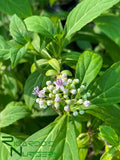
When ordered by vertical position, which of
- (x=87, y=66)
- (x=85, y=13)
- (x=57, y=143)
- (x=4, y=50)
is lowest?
(x=57, y=143)

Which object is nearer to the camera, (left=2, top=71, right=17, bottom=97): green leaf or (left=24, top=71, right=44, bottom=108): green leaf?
(left=24, top=71, right=44, bottom=108): green leaf

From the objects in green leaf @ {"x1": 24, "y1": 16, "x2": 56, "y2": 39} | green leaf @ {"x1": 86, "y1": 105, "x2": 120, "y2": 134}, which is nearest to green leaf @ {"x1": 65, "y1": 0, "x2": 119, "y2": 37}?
green leaf @ {"x1": 24, "y1": 16, "x2": 56, "y2": 39}

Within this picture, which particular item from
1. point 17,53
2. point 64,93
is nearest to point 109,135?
point 64,93

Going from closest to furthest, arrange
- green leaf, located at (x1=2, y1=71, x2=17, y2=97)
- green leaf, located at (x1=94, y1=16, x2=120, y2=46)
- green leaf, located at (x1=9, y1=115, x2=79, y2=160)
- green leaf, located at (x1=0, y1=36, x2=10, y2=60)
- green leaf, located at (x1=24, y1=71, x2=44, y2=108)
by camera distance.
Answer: green leaf, located at (x1=9, y1=115, x2=79, y2=160) → green leaf, located at (x1=0, y1=36, x2=10, y2=60) → green leaf, located at (x1=24, y1=71, x2=44, y2=108) → green leaf, located at (x1=94, y1=16, x2=120, y2=46) → green leaf, located at (x1=2, y1=71, x2=17, y2=97)

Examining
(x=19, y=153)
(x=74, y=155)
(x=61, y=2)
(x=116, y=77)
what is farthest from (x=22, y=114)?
(x=61, y=2)

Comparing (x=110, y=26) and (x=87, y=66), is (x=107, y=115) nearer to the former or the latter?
(x=87, y=66)

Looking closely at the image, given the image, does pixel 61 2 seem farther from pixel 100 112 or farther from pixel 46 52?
pixel 100 112

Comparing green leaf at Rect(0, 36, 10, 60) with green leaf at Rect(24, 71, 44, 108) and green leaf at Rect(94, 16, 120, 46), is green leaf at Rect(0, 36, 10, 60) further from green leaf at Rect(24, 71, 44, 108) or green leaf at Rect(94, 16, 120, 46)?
green leaf at Rect(94, 16, 120, 46)
